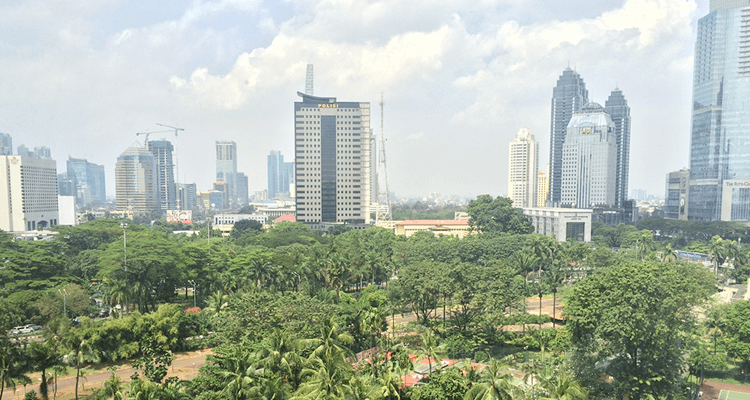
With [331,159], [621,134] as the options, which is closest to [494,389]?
[331,159]

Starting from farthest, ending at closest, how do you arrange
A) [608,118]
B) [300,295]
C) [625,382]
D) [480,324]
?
[608,118] → [480,324] → [300,295] → [625,382]

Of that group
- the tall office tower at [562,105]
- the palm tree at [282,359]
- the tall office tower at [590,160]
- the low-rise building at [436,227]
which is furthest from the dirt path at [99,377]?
the tall office tower at [562,105]

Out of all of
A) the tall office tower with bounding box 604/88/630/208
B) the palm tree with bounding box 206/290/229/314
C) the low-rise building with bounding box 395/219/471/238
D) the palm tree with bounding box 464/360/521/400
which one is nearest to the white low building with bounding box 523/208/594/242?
the low-rise building with bounding box 395/219/471/238

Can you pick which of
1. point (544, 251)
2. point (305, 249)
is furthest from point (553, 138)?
point (305, 249)

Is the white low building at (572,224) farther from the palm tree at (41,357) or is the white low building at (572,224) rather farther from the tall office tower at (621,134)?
the palm tree at (41,357)

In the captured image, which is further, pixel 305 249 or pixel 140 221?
→ pixel 140 221

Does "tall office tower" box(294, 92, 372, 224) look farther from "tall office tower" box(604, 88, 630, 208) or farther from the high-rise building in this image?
"tall office tower" box(604, 88, 630, 208)

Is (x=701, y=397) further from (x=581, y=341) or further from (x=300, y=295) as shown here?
(x=300, y=295)

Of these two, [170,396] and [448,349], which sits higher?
[170,396]
